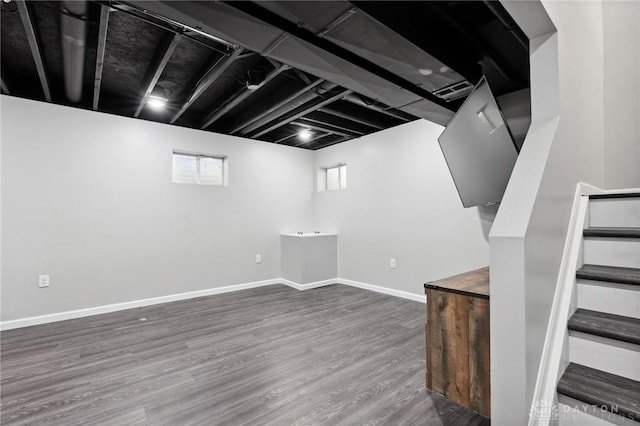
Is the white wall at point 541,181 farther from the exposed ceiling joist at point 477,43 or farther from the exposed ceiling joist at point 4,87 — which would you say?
the exposed ceiling joist at point 4,87

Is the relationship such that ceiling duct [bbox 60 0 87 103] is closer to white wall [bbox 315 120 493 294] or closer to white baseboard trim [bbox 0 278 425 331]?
white baseboard trim [bbox 0 278 425 331]

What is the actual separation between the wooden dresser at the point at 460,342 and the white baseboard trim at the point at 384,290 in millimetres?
1996

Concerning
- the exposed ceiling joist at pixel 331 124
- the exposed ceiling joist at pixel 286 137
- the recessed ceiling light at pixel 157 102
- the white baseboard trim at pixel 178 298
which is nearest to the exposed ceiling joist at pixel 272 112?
the exposed ceiling joist at pixel 331 124

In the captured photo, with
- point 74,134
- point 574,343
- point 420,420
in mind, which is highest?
point 74,134

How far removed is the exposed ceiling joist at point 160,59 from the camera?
2.27 meters

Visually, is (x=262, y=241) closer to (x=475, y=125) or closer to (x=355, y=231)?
(x=355, y=231)

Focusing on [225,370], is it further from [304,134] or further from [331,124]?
[304,134]

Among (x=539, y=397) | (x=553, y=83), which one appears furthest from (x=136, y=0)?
(x=539, y=397)

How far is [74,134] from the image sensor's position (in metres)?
3.38

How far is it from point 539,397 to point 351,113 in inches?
130

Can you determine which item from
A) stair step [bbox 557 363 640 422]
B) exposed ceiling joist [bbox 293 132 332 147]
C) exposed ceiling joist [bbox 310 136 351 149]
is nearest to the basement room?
stair step [bbox 557 363 640 422]

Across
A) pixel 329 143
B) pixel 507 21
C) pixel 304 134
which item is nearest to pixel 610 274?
pixel 507 21

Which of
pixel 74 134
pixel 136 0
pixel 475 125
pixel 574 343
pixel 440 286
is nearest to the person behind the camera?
pixel 574 343

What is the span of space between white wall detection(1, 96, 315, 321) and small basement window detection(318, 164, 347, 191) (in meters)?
1.04
